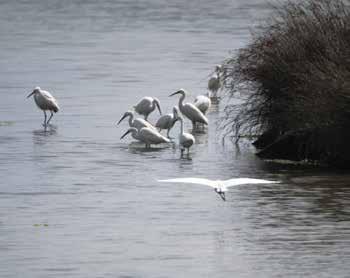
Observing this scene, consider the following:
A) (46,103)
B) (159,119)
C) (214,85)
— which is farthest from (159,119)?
(214,85)

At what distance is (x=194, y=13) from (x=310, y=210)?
51.7 meters

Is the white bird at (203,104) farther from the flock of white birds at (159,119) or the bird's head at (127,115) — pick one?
the bird's head at (127,115)

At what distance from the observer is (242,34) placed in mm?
52125

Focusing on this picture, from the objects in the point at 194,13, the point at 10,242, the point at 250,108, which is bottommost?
the point at 10,242

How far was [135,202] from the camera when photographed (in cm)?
1820

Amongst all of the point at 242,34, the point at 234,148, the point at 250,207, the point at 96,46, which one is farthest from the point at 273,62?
the point at 242,34

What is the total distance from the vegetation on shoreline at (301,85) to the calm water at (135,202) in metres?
0.46

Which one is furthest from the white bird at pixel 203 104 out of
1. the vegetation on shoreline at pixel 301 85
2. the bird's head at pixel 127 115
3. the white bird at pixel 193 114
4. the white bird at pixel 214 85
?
the vegetation on shoreline at pixel 301 85

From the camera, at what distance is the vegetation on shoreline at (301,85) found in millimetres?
20031

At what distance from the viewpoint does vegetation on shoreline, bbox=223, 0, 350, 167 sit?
20031 mm

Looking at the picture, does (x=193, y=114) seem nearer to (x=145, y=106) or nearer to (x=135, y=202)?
(x=145, y=106)

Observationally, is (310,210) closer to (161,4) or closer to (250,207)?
(250,207)

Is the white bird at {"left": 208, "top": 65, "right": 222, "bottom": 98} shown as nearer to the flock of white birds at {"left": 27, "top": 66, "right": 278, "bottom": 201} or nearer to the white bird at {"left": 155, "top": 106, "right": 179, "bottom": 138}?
the flock of white birds at {"left": 27, "top": 66, "right": 278, "bottom": 201}

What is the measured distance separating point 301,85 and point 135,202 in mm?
3826
